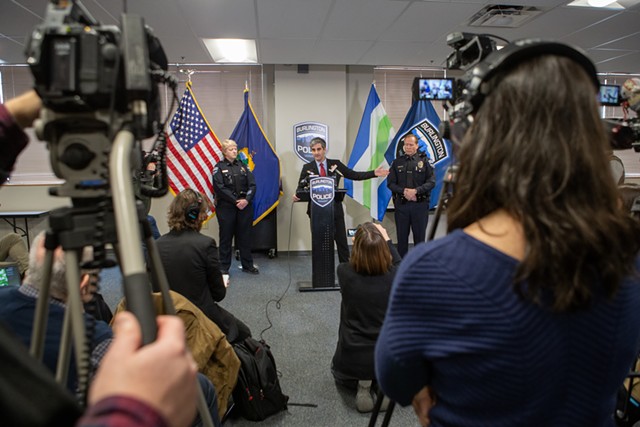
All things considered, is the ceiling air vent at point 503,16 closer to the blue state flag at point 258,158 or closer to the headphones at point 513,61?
the blue state flag at point 258,158

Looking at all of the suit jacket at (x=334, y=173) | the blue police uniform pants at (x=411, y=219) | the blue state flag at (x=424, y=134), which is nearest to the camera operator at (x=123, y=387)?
the suit jacket at (x=334, y=173)

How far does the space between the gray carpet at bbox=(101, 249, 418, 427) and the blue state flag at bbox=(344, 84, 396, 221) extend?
116 cm

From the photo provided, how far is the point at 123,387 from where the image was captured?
1.10 ft

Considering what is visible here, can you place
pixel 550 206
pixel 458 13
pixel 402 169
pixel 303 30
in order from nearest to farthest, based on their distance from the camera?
1. pixel 550 206
2. pixel 458 13
3. pixel 303 30
4. pixel 402 169

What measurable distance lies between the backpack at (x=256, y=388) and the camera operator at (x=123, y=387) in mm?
1619

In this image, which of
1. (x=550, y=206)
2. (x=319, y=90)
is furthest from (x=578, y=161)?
(x=319, y=90)

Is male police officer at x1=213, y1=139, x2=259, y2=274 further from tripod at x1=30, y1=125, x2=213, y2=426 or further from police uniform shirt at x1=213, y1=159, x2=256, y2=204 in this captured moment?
tripod at x1=30, y1=125, x2=213, y2=426

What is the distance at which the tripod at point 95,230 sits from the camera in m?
0.44

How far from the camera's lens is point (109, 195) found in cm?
55

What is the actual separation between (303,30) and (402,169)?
6.27ft

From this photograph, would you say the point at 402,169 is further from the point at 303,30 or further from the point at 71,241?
the point at 71,241

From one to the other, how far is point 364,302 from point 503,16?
121 inches

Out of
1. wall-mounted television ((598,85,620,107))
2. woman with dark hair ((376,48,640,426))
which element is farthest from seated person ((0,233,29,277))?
wall-mounted television ((598,85,620,107))

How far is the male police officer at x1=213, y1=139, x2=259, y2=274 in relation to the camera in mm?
4309
